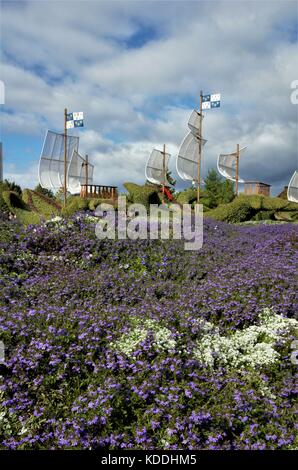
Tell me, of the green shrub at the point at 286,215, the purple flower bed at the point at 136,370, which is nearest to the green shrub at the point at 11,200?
the purple flower bed at the point at 136,370

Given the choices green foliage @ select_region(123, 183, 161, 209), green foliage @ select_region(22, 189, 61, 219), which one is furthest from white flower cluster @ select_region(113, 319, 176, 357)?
green foliage @ select_region(22, 189, 61, 219)

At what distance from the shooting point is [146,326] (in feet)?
13.3

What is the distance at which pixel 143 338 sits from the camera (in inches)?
150

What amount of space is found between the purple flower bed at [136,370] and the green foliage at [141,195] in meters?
13.8

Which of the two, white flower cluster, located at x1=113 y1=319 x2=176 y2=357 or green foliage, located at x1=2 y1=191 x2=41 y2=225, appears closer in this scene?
white flower cluster, located at x1=113 y1=319 x2=176 y2=357

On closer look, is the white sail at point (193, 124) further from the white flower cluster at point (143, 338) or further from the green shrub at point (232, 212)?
the white flower cluster at point (143, 338)

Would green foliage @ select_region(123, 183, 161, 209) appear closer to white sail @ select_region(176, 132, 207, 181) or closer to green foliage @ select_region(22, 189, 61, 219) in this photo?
green foliage @ select_region(22, 189, 61, 219)

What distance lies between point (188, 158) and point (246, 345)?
42162 mm

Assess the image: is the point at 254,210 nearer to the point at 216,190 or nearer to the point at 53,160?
the point at 216,190

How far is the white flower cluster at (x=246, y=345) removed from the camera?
389 centimetres

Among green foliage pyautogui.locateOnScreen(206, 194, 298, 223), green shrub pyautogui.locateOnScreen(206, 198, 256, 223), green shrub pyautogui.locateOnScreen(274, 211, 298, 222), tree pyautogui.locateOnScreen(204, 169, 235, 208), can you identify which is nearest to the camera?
green shrub pyautogui.locateOnScreen(206, 198, 256, 223)

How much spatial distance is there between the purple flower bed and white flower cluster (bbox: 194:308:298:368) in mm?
66

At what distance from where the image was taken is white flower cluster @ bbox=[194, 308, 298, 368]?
12.8ft
